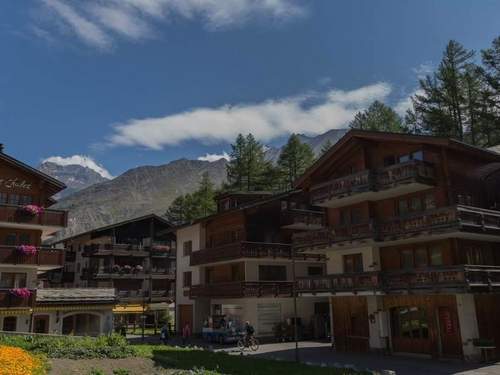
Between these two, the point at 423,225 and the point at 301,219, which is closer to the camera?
the point at 423,225

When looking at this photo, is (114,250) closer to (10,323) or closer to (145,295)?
(145,295)

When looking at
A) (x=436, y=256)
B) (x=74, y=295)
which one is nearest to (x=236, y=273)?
(x=74, y=295)

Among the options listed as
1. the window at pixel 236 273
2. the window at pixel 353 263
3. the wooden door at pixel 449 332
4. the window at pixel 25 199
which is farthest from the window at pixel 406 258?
the window at pixel 25 199

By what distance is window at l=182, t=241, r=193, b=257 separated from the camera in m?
50.9

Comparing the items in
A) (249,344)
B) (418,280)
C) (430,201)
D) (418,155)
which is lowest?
(249,344)

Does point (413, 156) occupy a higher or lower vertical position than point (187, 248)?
higher

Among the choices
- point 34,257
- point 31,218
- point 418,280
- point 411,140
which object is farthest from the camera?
point 31,218

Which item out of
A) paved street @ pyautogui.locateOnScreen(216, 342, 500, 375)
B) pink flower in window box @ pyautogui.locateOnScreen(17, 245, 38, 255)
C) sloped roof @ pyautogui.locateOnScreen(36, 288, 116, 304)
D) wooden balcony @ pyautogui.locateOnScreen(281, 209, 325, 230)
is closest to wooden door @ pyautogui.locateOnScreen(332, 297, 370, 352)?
paved street @ pyautogui.locateOnScreen(216, 342, 500, 375)

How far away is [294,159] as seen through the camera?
74.9 meters

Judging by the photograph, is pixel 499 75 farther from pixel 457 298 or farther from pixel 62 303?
pixel 62 303

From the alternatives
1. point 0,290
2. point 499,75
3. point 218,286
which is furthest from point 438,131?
point 0,290

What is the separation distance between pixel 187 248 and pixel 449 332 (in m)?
30.7

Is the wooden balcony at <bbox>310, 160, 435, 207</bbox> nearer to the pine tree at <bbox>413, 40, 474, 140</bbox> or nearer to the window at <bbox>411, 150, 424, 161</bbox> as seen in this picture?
the window at <bbox>411, 150, 424, 161</bbox>

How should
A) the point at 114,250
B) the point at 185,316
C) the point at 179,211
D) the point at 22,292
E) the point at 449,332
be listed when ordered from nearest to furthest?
1. the point at 449,332
2. the point at 22,292
3. the point at 185,316
4. the point at 114,250
5. the point at 179,211
